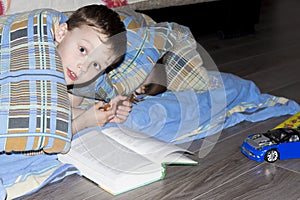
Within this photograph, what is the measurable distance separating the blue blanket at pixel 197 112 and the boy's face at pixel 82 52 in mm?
161

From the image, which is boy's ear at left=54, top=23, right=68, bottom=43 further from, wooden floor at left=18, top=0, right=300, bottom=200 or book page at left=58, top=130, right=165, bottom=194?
wooden floor at left=18, top=0, right=300, bottom=200

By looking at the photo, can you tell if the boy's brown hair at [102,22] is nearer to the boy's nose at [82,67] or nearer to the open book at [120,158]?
the boy's nose at [82,67]

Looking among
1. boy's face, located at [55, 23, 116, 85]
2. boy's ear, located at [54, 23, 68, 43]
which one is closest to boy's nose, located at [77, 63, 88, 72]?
boy's face, located at [55, 23, 116, 85]

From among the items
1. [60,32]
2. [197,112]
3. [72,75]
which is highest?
[60,32]

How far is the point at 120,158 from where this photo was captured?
1277mm

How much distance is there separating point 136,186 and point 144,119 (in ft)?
1.20

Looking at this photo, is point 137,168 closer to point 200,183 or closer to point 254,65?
point 200,183

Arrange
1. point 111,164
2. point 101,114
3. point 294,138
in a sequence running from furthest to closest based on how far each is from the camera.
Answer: point 101,114 → point 294,138 → point 111,164

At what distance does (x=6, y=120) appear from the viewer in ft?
4.08

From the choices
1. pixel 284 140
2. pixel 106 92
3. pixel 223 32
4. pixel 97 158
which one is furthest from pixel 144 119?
pixel 223 32

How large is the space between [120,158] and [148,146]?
93mm

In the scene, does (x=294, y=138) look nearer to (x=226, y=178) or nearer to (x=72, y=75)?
(x=226, y=178)

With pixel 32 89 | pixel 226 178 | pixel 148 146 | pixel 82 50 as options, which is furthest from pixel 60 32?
pixel 226 178

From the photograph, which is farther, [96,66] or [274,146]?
[96,66]
